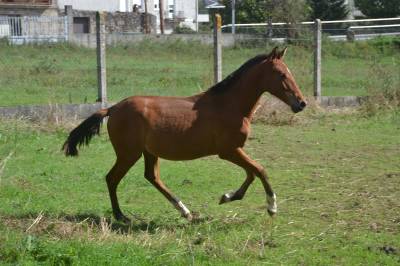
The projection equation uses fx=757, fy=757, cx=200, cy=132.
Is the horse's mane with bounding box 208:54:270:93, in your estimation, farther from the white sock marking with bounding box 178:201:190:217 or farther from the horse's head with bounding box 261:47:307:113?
the white sock marking with bounding box 178:201:190:217

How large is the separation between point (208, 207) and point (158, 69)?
17.8 metres

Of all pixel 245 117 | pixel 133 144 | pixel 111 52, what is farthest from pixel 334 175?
pixel 111 52

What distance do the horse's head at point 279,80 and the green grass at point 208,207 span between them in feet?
4.07

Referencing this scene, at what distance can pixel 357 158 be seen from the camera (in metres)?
11.9

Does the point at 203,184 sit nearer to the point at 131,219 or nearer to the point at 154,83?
the point at 131,219

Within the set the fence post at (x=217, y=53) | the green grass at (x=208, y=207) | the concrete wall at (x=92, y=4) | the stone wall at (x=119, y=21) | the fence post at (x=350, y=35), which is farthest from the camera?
the concrete wall at (x=92, y=4)

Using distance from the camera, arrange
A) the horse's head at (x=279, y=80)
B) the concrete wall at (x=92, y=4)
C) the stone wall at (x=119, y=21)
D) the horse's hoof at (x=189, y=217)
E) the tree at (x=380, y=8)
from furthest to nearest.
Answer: the concrete wall at (x=92, y=4) → the tree at (x=380, y=8) → the stone wall at (x=119, y=21) → the horse's head at (x=279, y=80) → the horse's hoof at (x=189, y=217)

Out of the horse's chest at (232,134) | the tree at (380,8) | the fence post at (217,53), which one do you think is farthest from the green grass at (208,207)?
the tree at (380,8)

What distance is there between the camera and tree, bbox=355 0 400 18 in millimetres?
49806

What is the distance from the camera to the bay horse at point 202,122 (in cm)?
823

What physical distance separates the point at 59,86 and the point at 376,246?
14.8 meters

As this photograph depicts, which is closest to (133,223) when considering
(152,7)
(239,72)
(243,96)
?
(243,96)

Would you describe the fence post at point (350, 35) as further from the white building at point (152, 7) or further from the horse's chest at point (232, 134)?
the white building at point (152, 7)

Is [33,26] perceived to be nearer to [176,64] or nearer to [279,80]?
[176,64]
